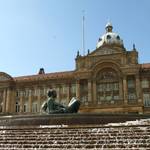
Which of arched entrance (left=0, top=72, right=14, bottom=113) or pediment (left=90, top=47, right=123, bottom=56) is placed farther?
arched entrance (left=0, top=72, right=14, bottom=113)

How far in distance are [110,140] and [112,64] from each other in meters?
43.7

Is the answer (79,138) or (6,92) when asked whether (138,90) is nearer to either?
(6,92)

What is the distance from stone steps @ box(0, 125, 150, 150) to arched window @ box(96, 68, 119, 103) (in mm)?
39499

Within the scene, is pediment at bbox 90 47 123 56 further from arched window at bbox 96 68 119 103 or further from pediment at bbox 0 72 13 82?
pediment at bbox 0 72 13 82

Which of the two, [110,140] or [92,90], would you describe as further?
[92,90]

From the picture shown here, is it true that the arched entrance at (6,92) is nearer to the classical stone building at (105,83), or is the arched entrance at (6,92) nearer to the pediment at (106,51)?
the classical stone building at (105,83)

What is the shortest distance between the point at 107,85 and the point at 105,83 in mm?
558

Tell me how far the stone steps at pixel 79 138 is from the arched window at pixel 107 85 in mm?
39499

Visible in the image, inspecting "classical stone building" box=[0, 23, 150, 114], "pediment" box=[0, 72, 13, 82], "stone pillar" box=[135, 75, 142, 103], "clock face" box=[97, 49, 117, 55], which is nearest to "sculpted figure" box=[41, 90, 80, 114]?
"classical stone building" box=[0, 23, 150, 114]

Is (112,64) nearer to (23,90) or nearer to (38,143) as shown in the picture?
(23,90)

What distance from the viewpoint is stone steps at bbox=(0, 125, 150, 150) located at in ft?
54.2

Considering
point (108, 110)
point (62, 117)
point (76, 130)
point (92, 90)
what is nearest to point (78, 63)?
point (92, 90)

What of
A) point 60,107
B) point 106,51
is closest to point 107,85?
point 106,51

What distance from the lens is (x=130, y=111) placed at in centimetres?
5578
